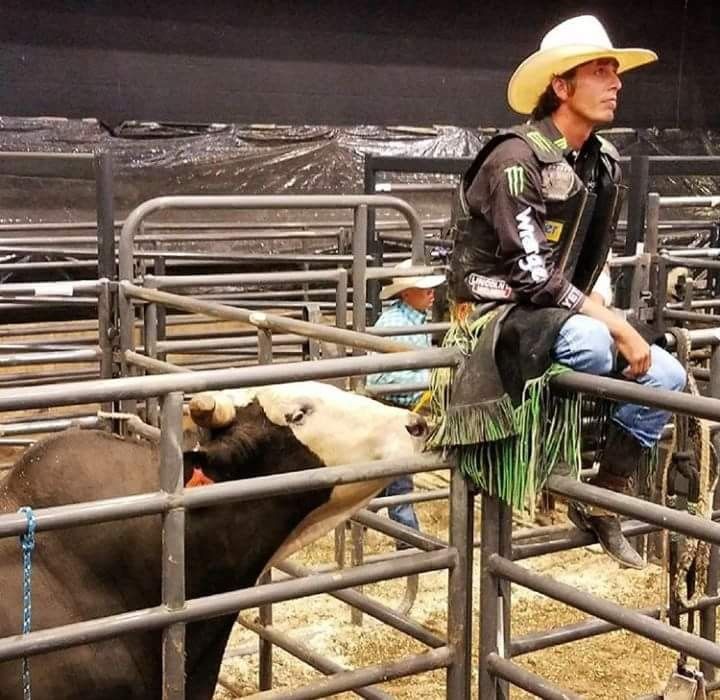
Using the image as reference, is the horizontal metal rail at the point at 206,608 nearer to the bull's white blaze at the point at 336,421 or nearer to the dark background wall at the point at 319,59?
the bull's white blaze at the point at 336,421

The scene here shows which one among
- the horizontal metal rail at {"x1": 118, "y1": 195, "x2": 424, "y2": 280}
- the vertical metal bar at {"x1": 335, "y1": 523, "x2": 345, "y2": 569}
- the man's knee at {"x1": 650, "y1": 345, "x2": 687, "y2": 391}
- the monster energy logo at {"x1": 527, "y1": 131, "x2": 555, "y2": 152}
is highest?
the monster energy logo at {"x1": 527, "y1": 131, "x2": 555, "y2": 152}

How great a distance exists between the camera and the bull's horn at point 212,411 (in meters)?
2.66

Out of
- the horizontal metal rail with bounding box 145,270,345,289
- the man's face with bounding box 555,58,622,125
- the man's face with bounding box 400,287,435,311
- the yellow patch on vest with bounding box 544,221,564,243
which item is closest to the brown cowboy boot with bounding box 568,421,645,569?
the yellow patch on vest with bounding box 544,221,564,243

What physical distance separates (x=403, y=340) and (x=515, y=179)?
2499 millimetres

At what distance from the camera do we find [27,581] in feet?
7.30

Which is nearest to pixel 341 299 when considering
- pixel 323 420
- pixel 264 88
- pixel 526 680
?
pixel 323 420

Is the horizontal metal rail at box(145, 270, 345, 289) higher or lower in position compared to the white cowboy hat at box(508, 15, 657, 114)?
lower

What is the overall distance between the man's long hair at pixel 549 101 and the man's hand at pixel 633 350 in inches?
23.8

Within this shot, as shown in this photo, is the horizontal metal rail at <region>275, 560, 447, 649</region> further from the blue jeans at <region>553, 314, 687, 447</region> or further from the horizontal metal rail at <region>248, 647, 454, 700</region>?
the blue jeans at <region>553, 314, 687, 447</region>

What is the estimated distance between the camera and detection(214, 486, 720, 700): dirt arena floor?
4.11 metres

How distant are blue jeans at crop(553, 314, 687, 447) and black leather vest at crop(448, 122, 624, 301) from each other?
22 centimetres

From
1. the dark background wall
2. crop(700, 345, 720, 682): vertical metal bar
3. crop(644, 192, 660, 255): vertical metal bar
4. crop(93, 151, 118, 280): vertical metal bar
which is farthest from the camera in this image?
the dark background wall

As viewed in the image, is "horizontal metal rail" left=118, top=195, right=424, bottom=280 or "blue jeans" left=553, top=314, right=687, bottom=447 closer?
"blue jeans" left=553, top=314, right=687, bottom=447

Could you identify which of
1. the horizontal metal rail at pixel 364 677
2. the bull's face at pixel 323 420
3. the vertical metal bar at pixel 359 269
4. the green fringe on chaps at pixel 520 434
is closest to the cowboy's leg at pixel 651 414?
the green fringe on chaps at pixel 520 434
